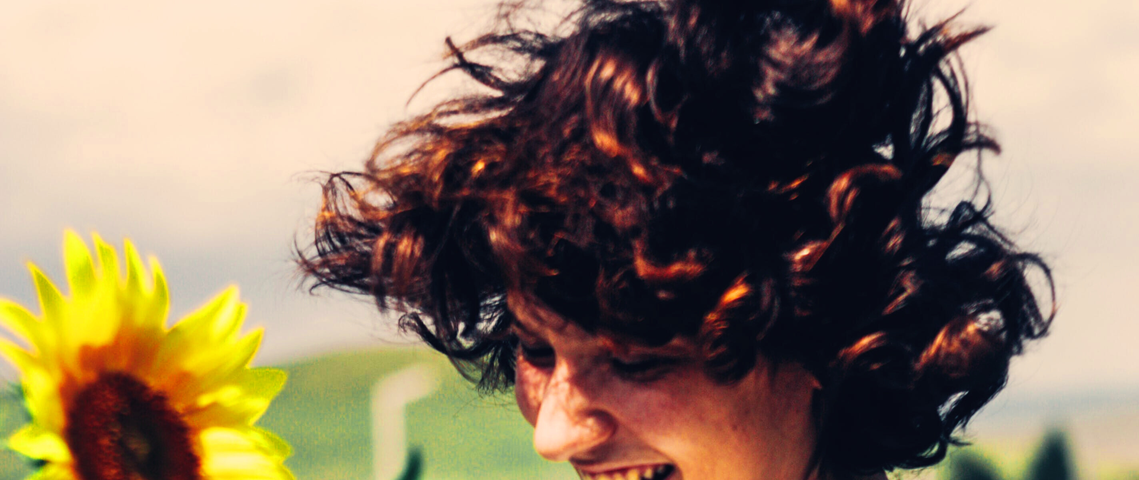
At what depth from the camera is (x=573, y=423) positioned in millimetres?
1240

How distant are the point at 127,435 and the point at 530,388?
1.96ft

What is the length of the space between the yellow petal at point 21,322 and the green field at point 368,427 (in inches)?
69.7

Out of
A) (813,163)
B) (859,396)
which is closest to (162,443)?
(813,163)

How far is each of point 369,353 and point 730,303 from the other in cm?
186

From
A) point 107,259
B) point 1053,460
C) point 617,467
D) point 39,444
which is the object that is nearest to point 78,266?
point 107,259

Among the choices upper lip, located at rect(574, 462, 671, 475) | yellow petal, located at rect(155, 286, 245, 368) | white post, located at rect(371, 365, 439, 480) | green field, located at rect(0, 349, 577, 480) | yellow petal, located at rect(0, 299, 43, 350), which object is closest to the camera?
yellow petal, located at rect(0, 299, 43, 350)

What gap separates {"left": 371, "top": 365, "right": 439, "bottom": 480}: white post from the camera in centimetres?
252

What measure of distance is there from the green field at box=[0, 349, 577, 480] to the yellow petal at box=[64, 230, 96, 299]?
68.8 inches

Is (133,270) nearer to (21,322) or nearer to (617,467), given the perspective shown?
(21,322)

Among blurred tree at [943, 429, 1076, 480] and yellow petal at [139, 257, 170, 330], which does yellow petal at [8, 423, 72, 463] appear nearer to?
yellow petal at [139, 257, 170, 330]

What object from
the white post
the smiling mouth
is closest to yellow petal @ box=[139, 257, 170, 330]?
the smiling mouth

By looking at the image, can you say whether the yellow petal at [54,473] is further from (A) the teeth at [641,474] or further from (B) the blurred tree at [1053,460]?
(B) the blurred tree at [1053,460]

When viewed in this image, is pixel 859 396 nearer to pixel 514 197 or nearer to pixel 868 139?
pixel 868 139

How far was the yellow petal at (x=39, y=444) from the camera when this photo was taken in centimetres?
79
